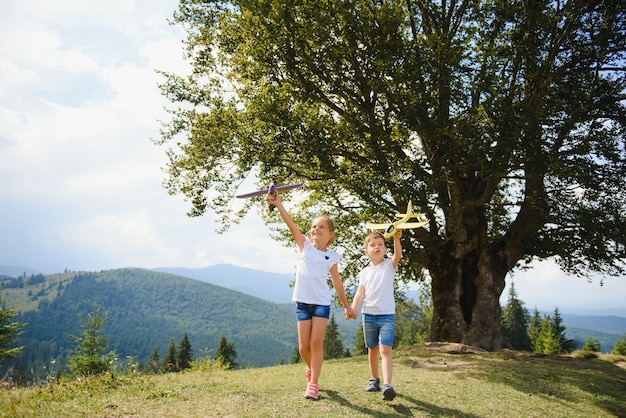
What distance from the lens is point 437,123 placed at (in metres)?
14.5

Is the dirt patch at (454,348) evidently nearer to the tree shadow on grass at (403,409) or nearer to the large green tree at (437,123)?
the large green tree at (437,123)

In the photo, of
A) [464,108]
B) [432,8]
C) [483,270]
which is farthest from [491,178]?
[432,8]

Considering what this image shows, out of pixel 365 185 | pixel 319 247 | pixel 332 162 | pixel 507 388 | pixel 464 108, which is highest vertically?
pixel 464 108

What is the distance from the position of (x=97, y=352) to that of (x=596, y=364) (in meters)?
31.4

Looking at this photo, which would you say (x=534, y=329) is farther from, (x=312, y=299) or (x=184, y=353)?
(x=312, y=299)

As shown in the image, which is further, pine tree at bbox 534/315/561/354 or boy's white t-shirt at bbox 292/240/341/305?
pine tree at bbox 534/315/561/354

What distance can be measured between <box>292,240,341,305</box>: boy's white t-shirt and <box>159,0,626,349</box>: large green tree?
27.9 ft

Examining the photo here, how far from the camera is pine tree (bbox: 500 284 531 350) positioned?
191 feet

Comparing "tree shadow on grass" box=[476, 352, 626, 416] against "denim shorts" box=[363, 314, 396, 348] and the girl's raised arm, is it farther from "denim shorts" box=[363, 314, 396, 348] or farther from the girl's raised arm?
the girl's raised arm

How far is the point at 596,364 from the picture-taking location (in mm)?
14773

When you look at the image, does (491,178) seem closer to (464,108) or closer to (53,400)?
(464,108)

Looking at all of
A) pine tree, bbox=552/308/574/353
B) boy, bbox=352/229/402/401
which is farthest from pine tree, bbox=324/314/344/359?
boy, bbox=352/229/402/401

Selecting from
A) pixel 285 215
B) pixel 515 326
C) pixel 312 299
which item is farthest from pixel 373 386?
pixel 515 326

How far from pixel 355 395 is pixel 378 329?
1234mm
